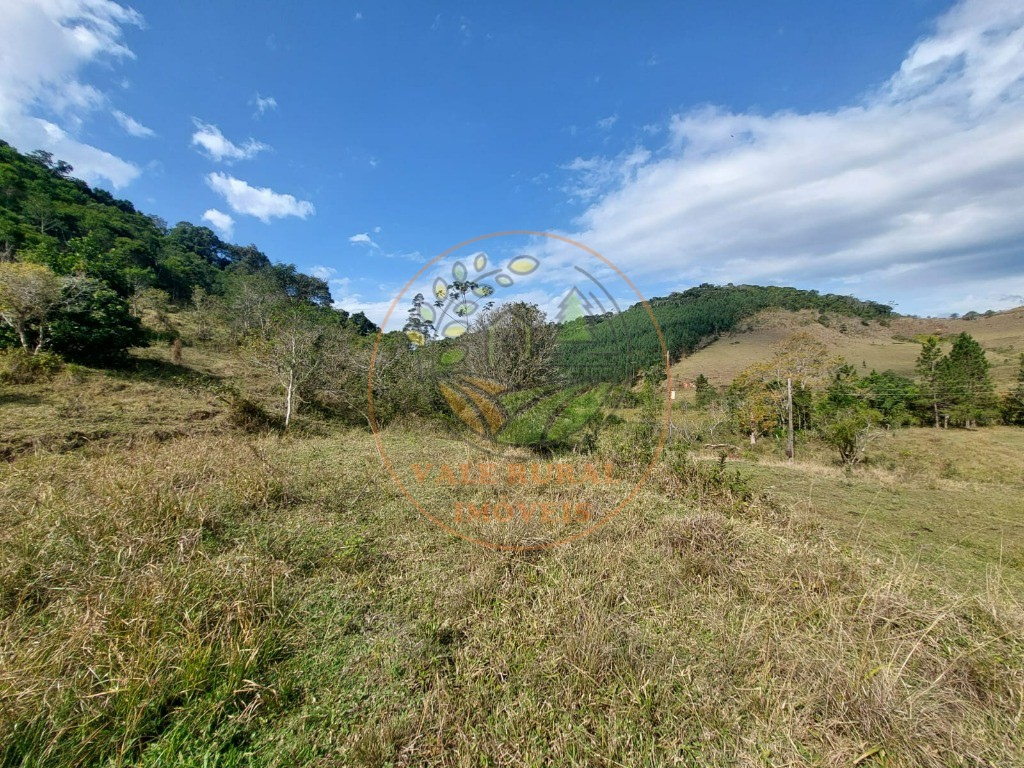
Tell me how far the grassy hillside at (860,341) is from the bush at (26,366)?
33.4 meters

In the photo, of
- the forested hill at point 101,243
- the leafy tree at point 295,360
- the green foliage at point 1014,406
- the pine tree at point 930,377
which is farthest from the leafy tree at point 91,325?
the green foliage at point 1014,406

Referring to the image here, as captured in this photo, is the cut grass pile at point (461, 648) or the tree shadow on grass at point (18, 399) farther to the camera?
the tree shadow on grass at point (18, 399)

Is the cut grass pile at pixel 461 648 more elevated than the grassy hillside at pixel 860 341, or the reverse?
the grassy hillside at pixel 860 341

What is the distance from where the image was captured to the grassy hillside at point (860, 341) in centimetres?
3678

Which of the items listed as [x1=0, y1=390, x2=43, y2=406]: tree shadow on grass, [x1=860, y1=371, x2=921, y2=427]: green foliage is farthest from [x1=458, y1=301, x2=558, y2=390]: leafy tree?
[x1=860, y1=371, x2=921, y2=427]: green foliage

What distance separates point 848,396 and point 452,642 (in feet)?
111

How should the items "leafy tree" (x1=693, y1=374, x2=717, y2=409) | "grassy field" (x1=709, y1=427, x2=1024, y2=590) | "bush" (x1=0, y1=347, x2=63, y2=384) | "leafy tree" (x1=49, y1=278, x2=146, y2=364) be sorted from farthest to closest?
1. "leafy tree" (x1=693, y1=374, x2=717, y2=409)
2. "leafy tree" (x1=49, y1=278, x2=146, y2=364)
3. "bush" (x1=0, y1=347, x2=63, y2=384)
4. "grassy field" (x1=709, y1=427, x2=1024, y2=590)

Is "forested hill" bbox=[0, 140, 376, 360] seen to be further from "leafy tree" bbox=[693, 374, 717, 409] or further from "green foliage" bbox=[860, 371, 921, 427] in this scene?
"green foliage" bbox=[860, 371, 921, 427]

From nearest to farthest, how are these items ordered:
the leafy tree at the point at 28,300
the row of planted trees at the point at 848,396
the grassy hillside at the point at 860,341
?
the leafy tree at the point at 28,300 → the row of planted trees at the point at 848,396 → the grassy hillside at the point at 860,341

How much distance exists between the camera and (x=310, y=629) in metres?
2.46

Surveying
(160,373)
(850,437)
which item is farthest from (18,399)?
(850,437)

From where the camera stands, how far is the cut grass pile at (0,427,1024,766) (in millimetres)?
1788

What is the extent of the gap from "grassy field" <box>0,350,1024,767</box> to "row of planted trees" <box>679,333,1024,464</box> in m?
16.4

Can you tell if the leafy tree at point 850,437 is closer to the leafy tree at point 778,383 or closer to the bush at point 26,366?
the leafy tree at point 778,383
